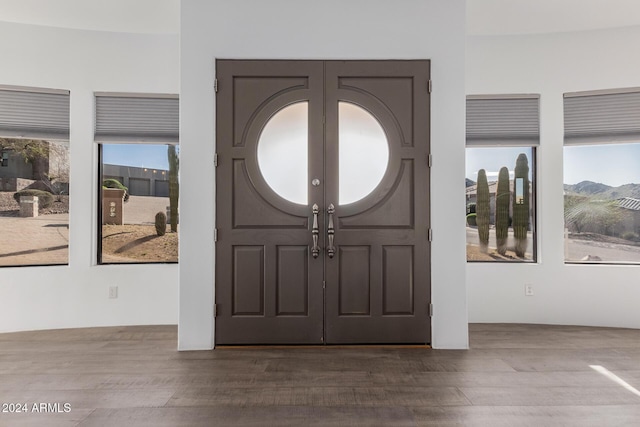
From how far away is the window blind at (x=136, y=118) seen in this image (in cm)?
451

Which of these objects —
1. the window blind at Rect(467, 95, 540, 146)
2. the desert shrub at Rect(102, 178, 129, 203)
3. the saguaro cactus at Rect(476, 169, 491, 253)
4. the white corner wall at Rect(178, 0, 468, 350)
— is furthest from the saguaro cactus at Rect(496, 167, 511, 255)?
the desert shrub at Rect(102, 178, 129, 203)

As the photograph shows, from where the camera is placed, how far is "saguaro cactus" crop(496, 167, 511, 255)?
15.6 ft

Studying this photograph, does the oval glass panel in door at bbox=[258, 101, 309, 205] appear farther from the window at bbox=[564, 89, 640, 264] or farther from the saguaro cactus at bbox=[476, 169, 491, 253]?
the window at bbox=[564, 89, 640, 264]

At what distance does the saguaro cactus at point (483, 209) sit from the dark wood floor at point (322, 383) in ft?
3.85

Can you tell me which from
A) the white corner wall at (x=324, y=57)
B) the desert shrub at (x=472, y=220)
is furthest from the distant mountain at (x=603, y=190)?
the white corner wall at (x=324, y=57)

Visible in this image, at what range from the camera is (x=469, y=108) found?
4.71 metres

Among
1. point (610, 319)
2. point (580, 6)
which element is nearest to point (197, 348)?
point (610, 319)

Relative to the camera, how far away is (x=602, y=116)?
4.50m

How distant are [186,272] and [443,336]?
214 cm

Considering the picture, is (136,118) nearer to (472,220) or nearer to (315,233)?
(315,233)

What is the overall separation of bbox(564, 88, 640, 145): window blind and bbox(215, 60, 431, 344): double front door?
194cm

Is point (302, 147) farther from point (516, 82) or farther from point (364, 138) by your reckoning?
point (516, 82)

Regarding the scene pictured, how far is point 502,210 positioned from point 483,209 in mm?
192

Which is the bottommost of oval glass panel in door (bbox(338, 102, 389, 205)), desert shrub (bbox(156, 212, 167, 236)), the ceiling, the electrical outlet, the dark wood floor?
the dark wood floor
